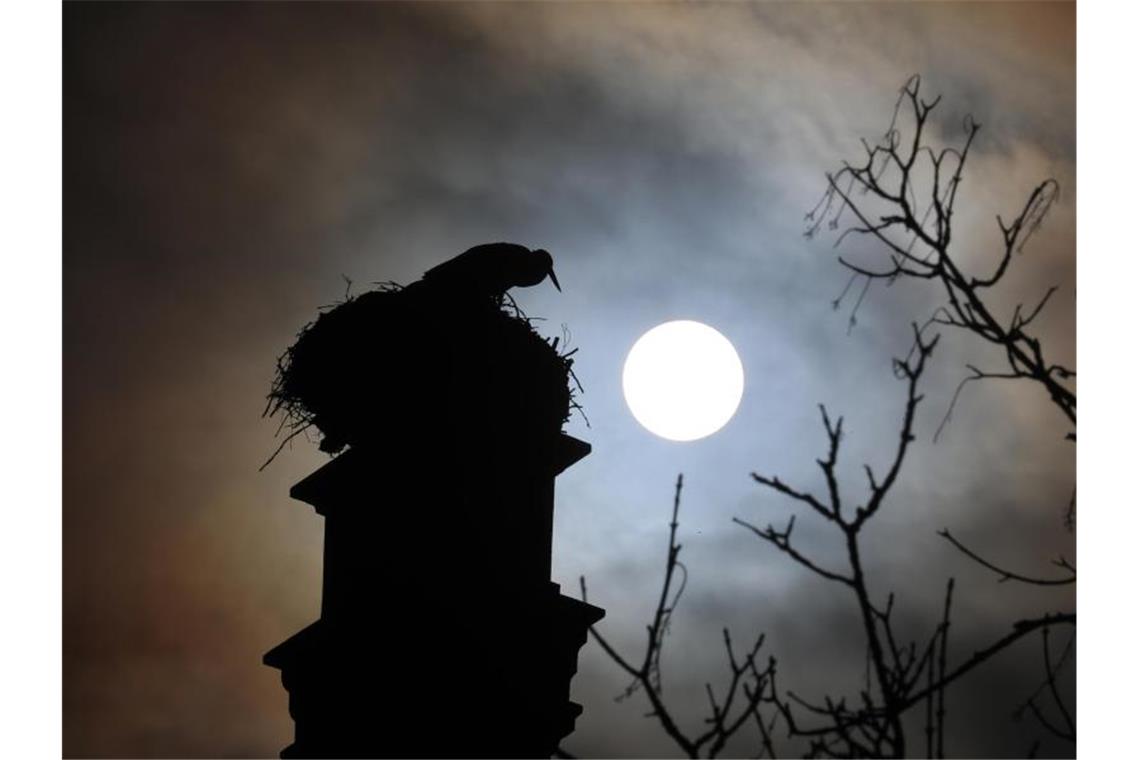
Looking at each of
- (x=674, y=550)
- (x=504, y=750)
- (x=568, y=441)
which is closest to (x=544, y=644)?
(x=504, y=750)

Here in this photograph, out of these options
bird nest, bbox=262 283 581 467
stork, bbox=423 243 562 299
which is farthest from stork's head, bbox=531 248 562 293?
bird nest, bbox=262 283 581 467

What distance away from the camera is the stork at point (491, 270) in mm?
3363

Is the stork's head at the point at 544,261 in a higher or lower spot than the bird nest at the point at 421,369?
higher

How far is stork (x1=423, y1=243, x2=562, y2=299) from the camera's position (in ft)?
11.0

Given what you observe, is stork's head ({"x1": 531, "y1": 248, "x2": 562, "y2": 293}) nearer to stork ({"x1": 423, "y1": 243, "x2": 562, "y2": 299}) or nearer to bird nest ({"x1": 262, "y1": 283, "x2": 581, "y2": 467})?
stork ({"x1": 423, "y1": 243, "x2": 562, "y2": 299})

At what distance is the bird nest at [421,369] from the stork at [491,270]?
0.06 meters

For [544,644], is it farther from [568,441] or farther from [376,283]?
[376,283]

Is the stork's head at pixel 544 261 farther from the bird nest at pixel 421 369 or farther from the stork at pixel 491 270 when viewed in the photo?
the bird nest at pixel 421 369

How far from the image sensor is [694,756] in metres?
1.73

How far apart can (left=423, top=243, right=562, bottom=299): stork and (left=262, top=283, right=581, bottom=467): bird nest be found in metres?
0.06

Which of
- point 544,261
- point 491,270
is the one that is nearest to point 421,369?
point 491,270

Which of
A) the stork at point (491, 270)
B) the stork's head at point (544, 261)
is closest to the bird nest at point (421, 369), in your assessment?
the stork at point (491, 270)

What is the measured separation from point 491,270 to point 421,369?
20.1 inches
